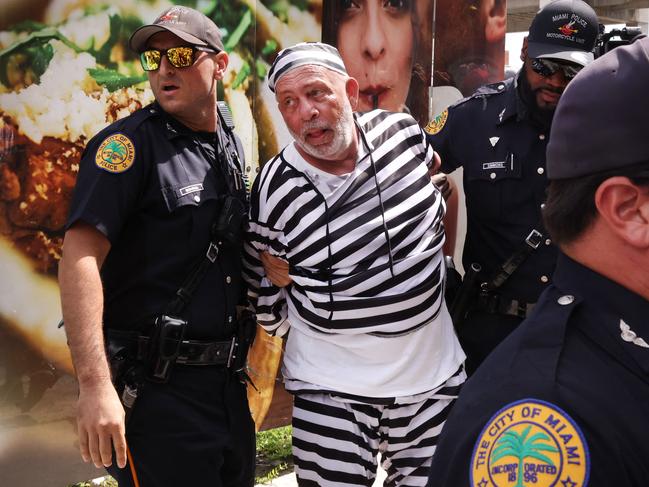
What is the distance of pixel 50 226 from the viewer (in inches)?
139

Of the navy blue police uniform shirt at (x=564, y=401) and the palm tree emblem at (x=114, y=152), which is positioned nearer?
the navy blue police uniform shirt at (x=564, y=401)

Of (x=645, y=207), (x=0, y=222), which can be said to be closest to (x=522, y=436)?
(x=645, y=207)

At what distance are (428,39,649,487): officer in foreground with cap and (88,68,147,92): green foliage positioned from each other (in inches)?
109

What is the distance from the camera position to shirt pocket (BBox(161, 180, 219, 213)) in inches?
96.8

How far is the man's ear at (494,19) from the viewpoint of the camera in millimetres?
5246

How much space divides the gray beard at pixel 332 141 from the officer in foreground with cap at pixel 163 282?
0.90 feet

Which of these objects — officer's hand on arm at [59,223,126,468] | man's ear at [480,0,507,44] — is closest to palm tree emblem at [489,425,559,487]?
officer's hand on arm at [59,223,126,468]

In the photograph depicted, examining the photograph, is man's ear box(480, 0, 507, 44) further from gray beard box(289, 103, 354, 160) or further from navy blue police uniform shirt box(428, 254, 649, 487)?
navy blue police uniform shirt box(428, 254, 649, 487)

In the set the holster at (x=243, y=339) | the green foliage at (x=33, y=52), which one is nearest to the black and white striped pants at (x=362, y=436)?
the holster at (x=243, y=339)

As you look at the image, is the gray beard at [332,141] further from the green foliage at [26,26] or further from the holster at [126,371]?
the green foliage at [26,26]

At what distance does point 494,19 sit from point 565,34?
8.26ft

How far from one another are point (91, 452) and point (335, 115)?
4.04ft

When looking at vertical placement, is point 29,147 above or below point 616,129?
above

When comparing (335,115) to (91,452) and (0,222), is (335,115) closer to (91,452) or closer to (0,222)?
(91,452)
